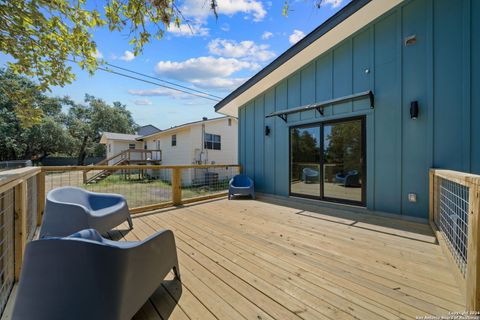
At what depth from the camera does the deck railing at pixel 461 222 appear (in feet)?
4.48

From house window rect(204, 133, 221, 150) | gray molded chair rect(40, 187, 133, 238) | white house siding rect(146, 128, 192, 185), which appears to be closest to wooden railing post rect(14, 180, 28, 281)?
gray molded chair rect(40, 187, 133, 238)

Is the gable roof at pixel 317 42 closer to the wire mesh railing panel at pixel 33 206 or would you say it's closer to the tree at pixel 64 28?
the tree at pixel 64 28

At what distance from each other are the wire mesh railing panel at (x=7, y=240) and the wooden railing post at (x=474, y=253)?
3297 millimetres

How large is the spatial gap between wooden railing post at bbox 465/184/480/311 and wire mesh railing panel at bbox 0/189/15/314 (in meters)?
3.30

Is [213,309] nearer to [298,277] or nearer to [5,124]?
[298,277]

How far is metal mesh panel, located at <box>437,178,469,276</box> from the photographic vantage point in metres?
2.06

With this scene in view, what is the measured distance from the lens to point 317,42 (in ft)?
14.3

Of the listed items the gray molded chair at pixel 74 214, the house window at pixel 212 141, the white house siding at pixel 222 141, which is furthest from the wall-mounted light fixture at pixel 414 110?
the house window at pixel 212 141

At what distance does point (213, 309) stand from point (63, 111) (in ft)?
99.7

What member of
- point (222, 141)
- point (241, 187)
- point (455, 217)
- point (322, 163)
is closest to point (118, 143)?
point (222, 141)

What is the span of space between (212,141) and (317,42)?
28.9 feet

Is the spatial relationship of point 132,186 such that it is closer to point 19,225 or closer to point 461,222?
point 19,225

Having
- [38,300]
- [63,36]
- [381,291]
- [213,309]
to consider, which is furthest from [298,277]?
[63,36]

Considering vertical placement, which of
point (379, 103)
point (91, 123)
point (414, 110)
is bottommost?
point (414, 110)
